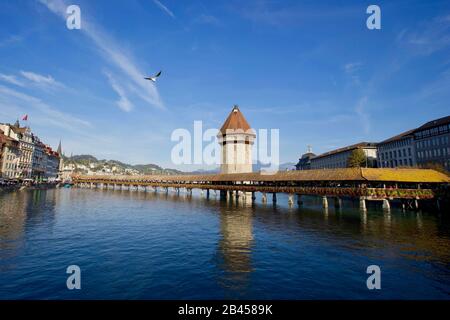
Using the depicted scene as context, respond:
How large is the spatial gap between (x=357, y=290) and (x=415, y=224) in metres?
21.2

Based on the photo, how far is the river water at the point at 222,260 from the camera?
417 inches

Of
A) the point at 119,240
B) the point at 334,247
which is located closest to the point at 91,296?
the point at 119,240

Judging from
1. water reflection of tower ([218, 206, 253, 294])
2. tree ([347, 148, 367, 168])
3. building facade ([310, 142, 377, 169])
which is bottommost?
water reflection of tower ([218, 206, 253, 294])

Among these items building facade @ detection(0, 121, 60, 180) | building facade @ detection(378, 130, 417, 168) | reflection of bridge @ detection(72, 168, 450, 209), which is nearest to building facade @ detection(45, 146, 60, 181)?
building facade @ detection(0, 121, 60, 180)

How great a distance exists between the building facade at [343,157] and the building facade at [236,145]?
35.9 m

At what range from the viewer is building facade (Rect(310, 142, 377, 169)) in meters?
87.8

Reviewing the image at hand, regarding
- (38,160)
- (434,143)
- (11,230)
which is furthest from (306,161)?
(11,230)

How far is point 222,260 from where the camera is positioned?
14859mm

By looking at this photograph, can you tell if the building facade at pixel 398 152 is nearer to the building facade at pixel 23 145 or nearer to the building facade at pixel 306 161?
the building facade at pixel 306 161

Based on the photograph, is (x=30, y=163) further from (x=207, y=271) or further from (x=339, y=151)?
(x=339, y=151)

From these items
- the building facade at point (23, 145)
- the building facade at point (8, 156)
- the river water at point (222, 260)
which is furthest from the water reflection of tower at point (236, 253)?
the building facade at point (23, 145)

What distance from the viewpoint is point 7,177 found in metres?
71.6

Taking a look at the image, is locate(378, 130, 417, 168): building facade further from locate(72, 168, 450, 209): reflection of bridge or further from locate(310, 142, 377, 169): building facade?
locate(72, 168, 450, 209): reflection of bridge

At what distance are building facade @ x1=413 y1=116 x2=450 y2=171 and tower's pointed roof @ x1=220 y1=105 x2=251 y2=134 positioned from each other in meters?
46.7
